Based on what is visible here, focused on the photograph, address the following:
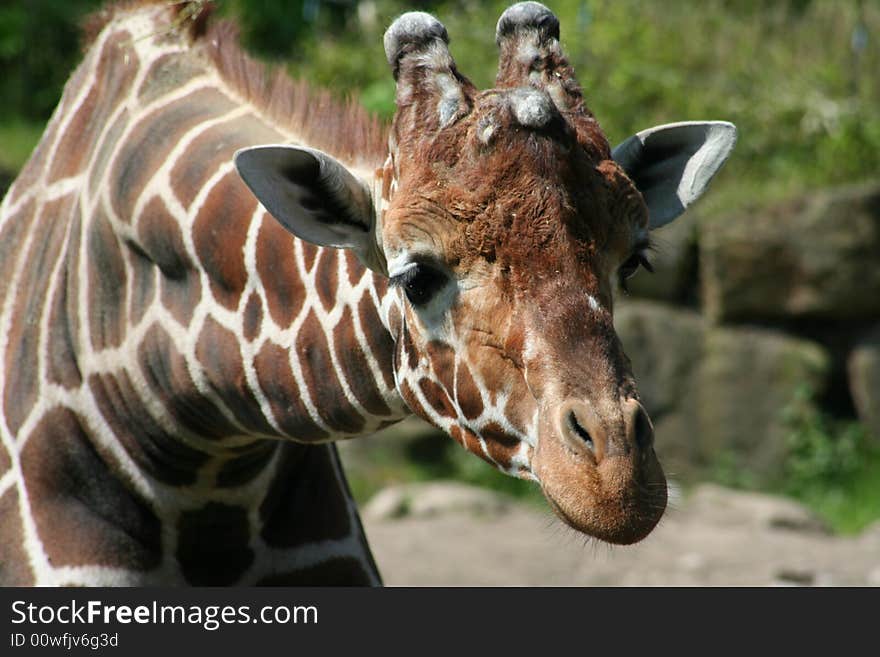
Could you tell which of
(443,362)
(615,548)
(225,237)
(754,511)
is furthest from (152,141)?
(754,511)

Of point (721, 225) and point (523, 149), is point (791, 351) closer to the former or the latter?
point (721, 225)

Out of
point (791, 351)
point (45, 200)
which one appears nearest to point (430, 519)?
Answer: point (791, 351)

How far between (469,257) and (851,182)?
8.73 meters

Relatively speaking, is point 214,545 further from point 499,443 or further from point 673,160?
point 673,160

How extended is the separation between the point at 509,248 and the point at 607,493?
2.04 ft

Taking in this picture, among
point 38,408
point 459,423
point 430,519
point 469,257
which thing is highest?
point 469,257

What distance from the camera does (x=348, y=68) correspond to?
12.7 meters

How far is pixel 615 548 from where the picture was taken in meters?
8.59

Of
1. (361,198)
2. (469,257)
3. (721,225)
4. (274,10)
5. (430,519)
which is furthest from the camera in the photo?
(274,10)

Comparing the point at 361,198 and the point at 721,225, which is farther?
the point at 721,225

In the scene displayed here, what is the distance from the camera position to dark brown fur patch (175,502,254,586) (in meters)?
4.34

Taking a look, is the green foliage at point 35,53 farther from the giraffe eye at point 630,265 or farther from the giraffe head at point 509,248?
the giraffe eye at point 630,265

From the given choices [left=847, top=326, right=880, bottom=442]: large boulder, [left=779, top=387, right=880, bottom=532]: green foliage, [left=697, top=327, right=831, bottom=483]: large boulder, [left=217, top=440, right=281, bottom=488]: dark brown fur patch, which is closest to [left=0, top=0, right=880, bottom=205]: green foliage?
[left=697, top=327, right=831, bottom=483]: large boulder

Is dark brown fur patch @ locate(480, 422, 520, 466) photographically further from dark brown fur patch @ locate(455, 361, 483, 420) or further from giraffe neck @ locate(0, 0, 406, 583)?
giraffe neck @ locate(0, 0, 406, 583)
